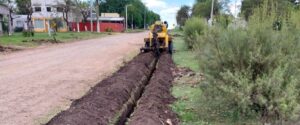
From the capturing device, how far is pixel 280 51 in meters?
5.62

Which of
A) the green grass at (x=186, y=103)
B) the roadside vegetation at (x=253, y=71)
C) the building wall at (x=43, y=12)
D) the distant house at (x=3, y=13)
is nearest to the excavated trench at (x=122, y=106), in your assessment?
the green grass at (x=186, y=103)

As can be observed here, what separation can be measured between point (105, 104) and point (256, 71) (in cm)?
296

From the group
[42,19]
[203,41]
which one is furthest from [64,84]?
[42,19]

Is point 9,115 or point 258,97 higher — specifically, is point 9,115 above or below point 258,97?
below

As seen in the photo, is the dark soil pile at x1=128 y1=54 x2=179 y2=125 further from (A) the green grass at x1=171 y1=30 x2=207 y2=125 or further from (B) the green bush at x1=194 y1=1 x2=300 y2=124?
(B) the green bush at x1=194 y1=1 x2=300 y2=124

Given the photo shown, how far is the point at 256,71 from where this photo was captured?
5.79 meters

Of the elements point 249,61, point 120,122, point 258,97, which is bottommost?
point 120,122

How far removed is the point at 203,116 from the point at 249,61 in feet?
4.33

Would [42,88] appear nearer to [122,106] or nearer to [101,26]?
[122,106]

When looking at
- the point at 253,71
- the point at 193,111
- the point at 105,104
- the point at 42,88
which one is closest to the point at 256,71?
the point at 253,71

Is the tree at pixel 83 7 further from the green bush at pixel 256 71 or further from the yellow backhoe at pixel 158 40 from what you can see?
the green bush at pixel 256 71

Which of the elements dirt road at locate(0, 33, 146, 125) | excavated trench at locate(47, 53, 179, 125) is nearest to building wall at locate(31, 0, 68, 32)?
dirt road at locate(0, 33, 146, 125)

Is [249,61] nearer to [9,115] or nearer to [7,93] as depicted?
[9,115]

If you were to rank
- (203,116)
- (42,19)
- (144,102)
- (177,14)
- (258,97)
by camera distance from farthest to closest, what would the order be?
(177,14), (42,19), (144,102), (203,116), (258,97)
